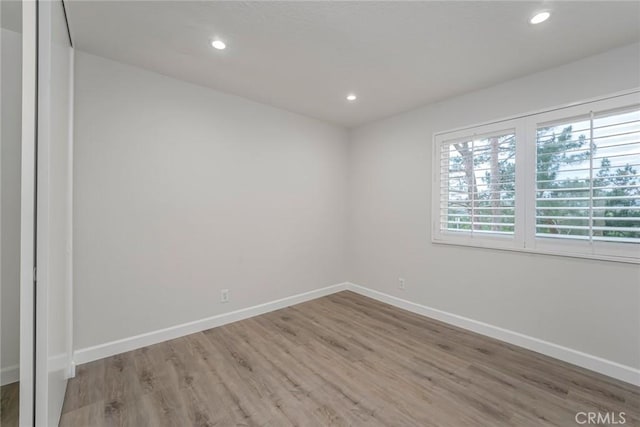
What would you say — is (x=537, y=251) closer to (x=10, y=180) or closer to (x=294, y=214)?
(x=294, y=214)

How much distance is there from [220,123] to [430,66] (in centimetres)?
220

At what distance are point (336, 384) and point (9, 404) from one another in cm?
178

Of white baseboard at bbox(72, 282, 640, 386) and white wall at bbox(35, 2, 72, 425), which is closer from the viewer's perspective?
white wall at bbox(35, 2, 72, 425)

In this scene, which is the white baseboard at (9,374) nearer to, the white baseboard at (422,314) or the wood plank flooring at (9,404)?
the wood plank flooring at (9,404)

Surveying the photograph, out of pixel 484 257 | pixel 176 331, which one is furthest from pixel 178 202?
pixel 484 257

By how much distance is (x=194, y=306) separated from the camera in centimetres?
284

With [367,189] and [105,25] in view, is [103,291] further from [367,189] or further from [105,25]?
[367,189]

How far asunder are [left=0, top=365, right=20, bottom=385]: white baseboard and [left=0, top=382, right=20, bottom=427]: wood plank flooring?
4 centimetres

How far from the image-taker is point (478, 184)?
9.57 ft

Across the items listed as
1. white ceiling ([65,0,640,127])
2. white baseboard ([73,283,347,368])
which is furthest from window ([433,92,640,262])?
white baseboard ([73,283,347,368])

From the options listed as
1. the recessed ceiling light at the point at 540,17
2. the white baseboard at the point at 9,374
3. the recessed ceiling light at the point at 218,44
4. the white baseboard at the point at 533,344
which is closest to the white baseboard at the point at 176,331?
the white baseboard at the point at 9,374

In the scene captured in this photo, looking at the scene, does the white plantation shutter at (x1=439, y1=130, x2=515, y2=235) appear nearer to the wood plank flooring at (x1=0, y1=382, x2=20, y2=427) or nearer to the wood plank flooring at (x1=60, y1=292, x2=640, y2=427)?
the wood plank flooring at (x1=60, y1=292, x2=640, y2=427)

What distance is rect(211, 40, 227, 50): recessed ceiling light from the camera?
210 centimetres

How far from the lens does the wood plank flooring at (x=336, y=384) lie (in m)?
1.73
